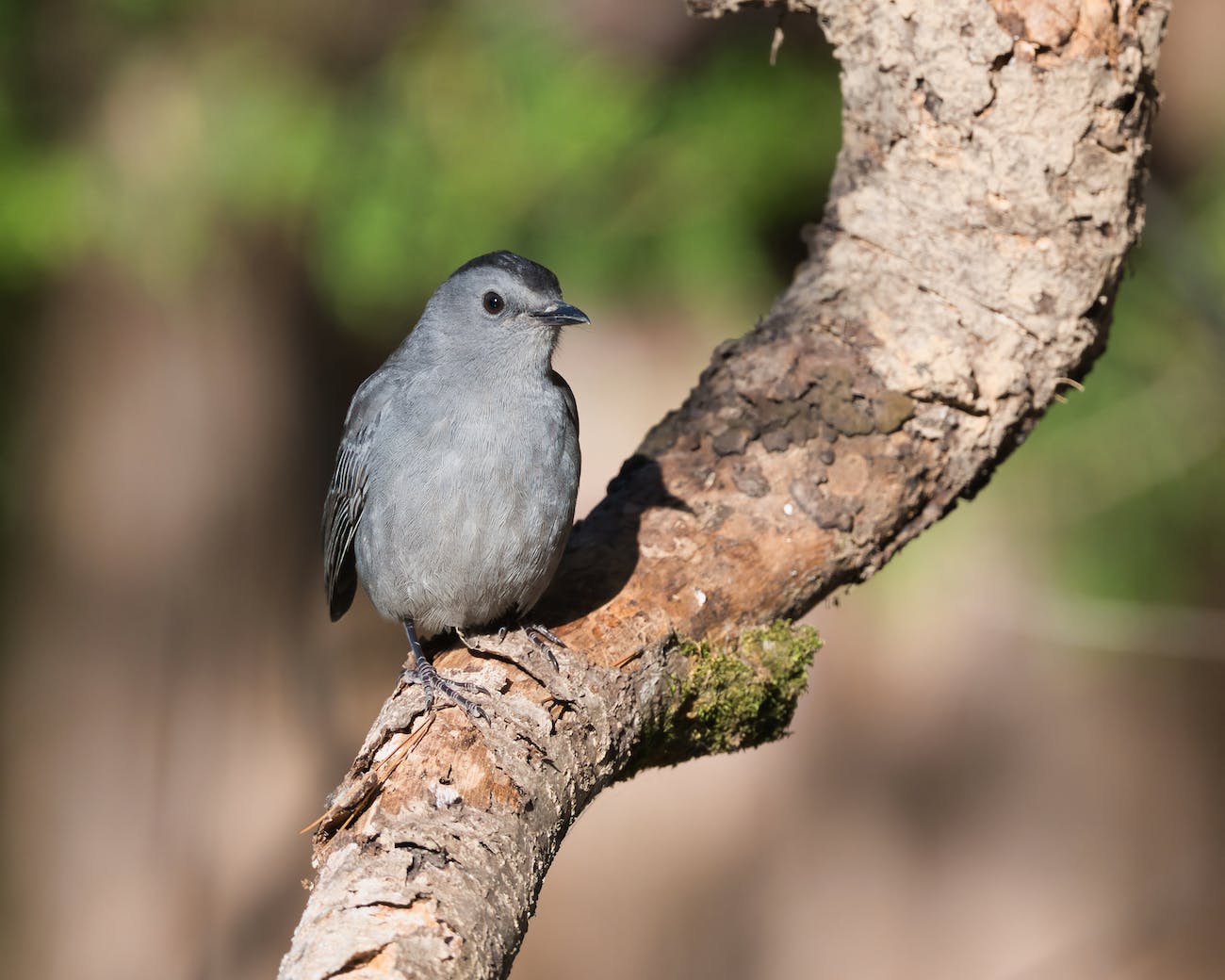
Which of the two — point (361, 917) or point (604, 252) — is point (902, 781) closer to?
point (604, 252)

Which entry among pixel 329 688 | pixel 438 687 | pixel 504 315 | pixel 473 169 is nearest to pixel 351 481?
pixel 504 315

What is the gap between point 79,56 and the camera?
693cm

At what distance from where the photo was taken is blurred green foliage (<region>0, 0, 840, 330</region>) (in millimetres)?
6004

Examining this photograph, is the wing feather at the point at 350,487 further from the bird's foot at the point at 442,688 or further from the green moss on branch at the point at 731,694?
the green moss on branch at the point at 731,694

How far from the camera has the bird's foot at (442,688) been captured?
3004 millimetres

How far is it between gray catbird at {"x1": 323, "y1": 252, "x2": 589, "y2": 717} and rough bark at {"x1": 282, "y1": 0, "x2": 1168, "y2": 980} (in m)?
0.18

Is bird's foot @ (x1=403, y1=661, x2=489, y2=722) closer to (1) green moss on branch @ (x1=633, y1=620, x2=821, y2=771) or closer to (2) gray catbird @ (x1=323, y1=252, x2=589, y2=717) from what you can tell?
(2) gray catbird @ (x1=323, y1=252, x2=589, y2=717)

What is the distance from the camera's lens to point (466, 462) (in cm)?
355

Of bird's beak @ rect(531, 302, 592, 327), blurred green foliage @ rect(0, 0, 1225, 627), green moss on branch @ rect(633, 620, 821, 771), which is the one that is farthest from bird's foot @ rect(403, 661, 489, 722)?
blurred green foliage @ rect(0, 0, 1225, 627)

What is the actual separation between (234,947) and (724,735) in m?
5.02

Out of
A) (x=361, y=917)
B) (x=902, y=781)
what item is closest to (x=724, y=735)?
(x=361, y=917)

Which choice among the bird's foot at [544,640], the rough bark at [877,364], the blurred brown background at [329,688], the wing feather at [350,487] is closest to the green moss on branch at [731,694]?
the rough bark at [877,364]

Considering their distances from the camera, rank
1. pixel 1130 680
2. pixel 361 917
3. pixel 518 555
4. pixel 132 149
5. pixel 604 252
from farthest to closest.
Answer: pixel 1130 680, pixel 132 149, pixel 604 252, pixel 518 555, pixel 361 917

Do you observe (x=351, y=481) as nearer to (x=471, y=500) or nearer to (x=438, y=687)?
(x=471, y=500)
